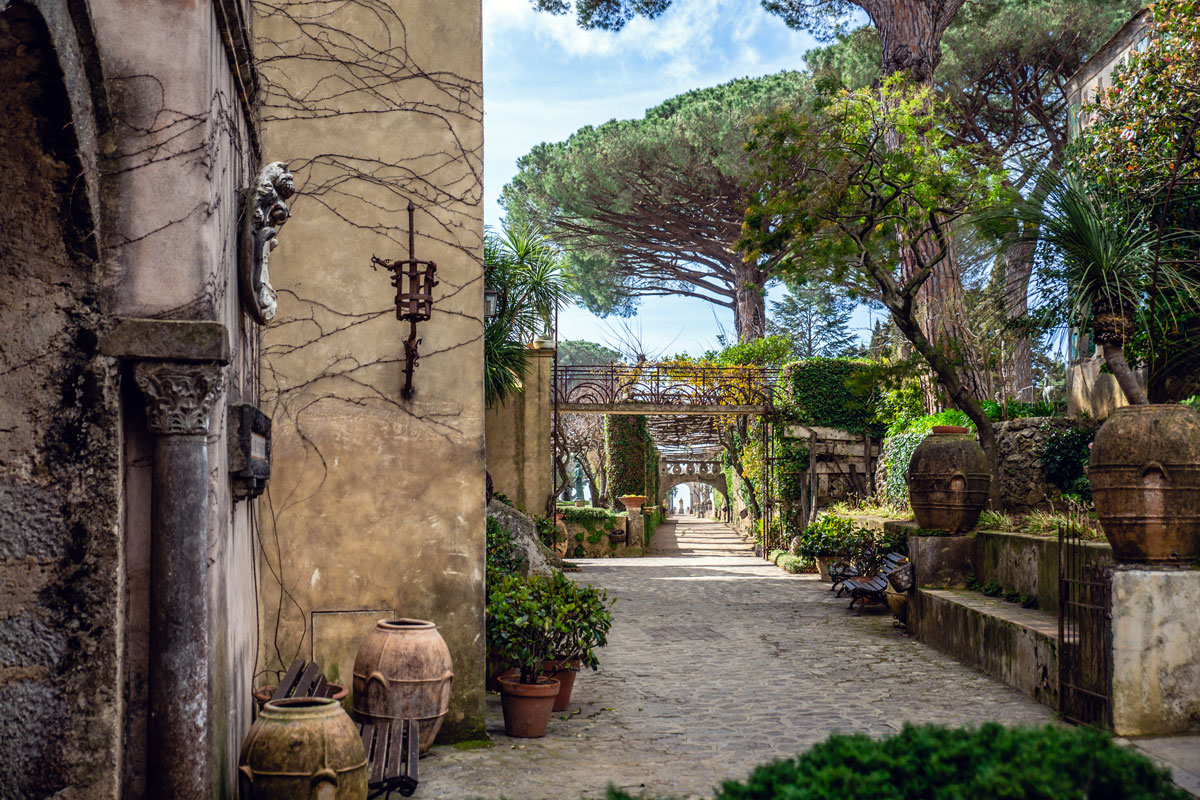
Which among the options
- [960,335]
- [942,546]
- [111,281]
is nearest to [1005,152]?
[960,335]

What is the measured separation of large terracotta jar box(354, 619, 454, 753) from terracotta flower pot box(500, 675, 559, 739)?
68 centimetres

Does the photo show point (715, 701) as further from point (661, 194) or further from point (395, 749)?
point (661, 194)

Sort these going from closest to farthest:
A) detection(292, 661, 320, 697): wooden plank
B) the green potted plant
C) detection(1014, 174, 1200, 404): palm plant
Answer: detection(292, 661, 320, 697): wooden plank < the green potted plant < detection(1014, 174, 1200, 404): palm plant

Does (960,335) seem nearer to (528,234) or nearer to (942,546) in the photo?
(942,546)

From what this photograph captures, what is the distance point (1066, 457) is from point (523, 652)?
8.47 metres

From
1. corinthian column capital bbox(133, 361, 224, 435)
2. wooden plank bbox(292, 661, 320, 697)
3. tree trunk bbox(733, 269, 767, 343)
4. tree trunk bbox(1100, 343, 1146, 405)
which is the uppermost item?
tree trunk bbox(733, 269, 767, 343)

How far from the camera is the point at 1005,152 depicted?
20938 mm

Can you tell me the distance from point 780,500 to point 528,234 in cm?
832

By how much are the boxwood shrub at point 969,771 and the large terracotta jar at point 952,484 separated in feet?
25.9

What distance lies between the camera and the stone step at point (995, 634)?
7.27 m

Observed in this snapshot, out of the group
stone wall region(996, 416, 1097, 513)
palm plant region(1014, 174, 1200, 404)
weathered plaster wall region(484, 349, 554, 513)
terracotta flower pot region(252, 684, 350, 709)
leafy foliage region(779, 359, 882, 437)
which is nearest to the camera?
terracotta flower pot region(252, 684, 350, 709)

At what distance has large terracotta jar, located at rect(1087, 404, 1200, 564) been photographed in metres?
6.28

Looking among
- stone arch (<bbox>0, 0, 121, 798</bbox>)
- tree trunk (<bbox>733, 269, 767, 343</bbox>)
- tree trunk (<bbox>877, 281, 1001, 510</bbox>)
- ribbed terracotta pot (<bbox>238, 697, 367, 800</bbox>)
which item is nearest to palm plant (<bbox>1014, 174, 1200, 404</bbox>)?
tree trunk (<bbox>877, 281, 1001, 510</bbox>)

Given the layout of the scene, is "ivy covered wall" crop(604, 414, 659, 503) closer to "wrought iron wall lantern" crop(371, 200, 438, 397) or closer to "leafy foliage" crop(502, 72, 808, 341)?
"leafy foliage" crop(502, 72, 808, 341)
